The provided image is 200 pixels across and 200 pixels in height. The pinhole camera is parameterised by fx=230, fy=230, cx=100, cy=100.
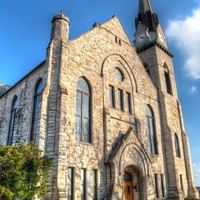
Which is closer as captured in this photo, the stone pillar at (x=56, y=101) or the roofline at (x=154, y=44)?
the stone pillar at (x=56, y=101)

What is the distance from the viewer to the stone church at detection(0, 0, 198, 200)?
12945 millimetres

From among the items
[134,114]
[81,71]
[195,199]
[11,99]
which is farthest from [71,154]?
[195,199]

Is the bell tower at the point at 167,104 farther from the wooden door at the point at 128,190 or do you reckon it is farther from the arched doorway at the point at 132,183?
the wooden door at the point at 128,190

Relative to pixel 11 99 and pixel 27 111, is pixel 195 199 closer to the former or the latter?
pixel 27 111

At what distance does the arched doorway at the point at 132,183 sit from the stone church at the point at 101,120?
67mm

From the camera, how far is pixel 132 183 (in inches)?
663

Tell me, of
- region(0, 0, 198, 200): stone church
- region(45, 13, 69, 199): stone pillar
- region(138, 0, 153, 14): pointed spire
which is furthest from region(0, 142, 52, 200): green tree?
region(138, 0, 153, 14): pointed spire

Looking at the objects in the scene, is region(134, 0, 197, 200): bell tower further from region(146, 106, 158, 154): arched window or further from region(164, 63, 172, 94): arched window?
region(146, 106, 158, 154): arched window

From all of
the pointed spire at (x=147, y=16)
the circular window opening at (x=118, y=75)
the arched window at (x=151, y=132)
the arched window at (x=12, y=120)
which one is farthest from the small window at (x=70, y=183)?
the pointed spire at (x=147, y=16)

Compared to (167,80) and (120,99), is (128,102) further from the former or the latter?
(167,80)

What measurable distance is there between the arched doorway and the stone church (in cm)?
7

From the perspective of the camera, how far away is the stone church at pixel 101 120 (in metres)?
12.9

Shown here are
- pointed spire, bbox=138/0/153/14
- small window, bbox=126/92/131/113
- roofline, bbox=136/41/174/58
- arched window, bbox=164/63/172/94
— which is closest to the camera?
small window, bbox=126/92/131/113

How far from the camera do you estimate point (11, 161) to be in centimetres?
904
